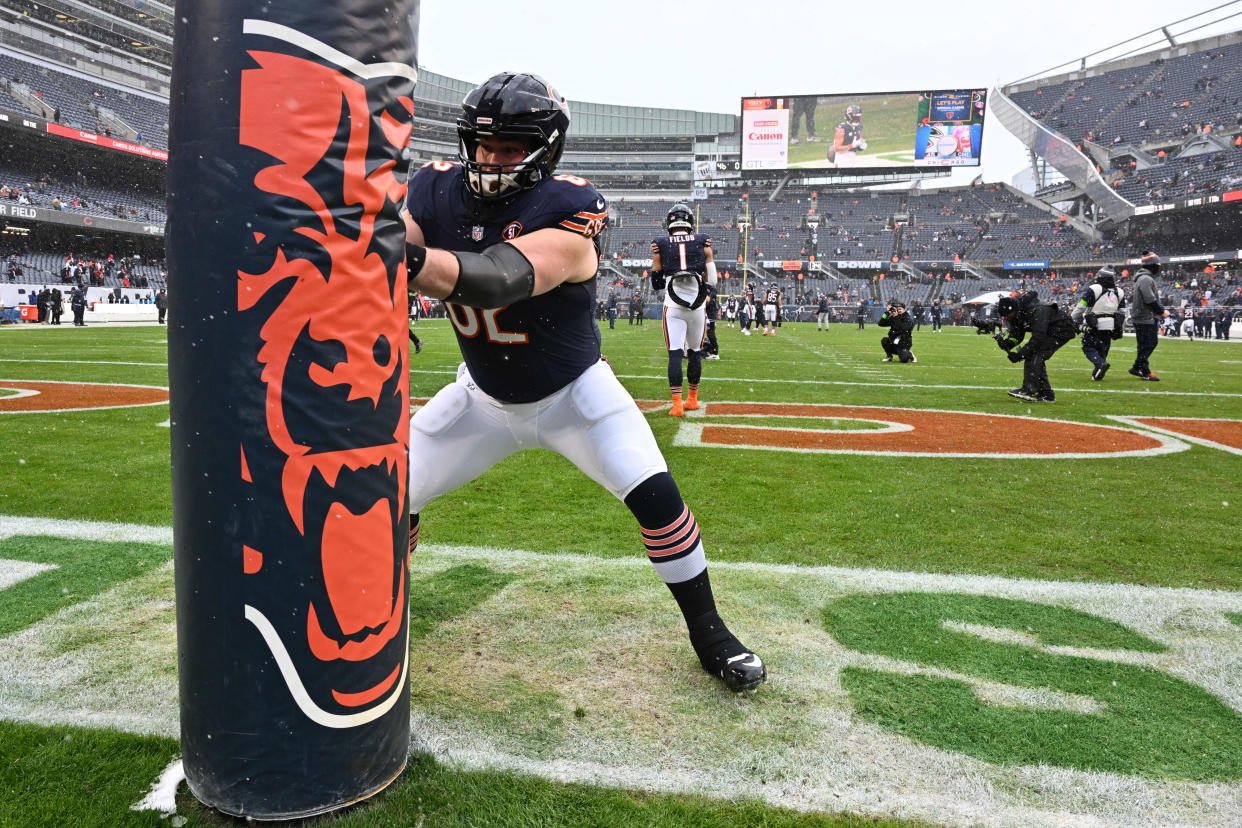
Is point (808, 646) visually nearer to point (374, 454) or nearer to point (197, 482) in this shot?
point (374, 454)

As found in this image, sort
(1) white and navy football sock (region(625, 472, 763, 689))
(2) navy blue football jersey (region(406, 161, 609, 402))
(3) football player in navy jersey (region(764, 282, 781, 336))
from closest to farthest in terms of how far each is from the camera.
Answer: (2) navy blue football jersey (region(406, 161, 609, 402)) < (1) white and navy football sock (region(625, 472, 763, 689)) < (3) football player in navy jersey (region(764, 282, 781, 336))

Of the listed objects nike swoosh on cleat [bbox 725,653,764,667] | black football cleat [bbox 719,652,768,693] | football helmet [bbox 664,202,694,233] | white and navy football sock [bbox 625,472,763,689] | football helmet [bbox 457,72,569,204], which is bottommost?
black football cleat [bbox 719,652,768,693]

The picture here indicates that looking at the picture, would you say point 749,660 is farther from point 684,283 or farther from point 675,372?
point 684,283

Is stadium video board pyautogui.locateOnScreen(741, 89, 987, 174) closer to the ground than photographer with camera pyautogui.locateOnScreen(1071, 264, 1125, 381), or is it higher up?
higher up

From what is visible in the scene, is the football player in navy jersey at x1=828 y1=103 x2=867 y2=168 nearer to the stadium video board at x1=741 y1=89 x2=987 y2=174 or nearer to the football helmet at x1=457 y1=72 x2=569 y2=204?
the stadium video board at x1=741 y1=89 x2=987 y2=174

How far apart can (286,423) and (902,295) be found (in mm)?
55911

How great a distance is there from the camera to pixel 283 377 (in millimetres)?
1722

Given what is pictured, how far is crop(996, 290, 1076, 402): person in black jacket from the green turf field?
4053 millimetres

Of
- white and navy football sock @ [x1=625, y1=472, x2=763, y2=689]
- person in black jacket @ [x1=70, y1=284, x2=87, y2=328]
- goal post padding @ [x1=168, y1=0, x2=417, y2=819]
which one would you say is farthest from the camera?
person in black jacket @ [x1=70, y1=284, x2=87, y2=328]

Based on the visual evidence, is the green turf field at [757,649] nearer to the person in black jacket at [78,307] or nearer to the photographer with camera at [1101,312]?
the photographer with camera at [1101,312]

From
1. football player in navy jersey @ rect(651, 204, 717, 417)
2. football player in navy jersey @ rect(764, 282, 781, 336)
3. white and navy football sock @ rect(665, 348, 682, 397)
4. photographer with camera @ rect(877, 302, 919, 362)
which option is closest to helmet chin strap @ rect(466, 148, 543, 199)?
white and navy football sock @ rect(665, 348, 682, 397)

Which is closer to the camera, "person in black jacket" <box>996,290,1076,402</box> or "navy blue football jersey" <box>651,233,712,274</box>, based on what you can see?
"navy blue football jersey" <box>651,233,712,274</box>

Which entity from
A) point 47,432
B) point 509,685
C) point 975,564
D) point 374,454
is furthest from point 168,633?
point 47,432

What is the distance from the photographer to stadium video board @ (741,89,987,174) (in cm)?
5459
